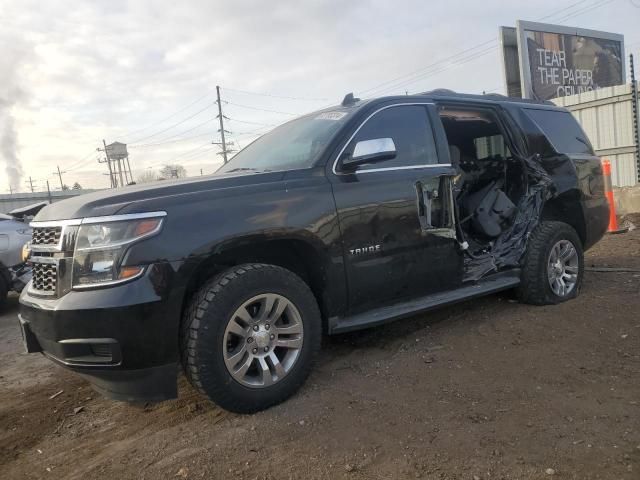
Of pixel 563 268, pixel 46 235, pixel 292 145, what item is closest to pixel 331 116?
pixel 292 145

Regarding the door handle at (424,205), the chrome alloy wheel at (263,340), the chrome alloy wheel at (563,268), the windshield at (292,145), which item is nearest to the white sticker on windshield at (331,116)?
the windshield at (292,145)

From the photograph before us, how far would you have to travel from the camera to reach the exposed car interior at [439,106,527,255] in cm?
527

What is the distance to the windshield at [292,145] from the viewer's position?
3809 millimetres

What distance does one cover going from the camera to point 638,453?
2.47 meters

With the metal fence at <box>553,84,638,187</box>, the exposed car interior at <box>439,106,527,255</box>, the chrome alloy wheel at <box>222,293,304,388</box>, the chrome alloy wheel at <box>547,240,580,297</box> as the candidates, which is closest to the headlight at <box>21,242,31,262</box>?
the chrome alloy wheel at <box>222,293,304,388</box>

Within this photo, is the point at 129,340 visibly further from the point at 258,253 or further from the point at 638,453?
the point at 638,453

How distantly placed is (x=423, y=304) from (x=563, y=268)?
1.98 metres

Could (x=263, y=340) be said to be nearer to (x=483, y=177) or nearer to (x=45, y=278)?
(x=45, y=278)

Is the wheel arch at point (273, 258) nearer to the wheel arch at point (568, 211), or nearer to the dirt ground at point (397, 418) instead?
the dirt ground at point (397, 418)

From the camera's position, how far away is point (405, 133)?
4.18 m

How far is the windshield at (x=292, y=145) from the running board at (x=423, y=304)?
1127 mm

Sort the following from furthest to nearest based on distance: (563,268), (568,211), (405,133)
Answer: (568,211)
(563,268)
(405,133)

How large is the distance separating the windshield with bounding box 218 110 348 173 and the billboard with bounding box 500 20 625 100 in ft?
46.0

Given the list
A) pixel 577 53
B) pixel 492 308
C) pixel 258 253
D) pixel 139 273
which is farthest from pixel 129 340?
pixel 577 53
